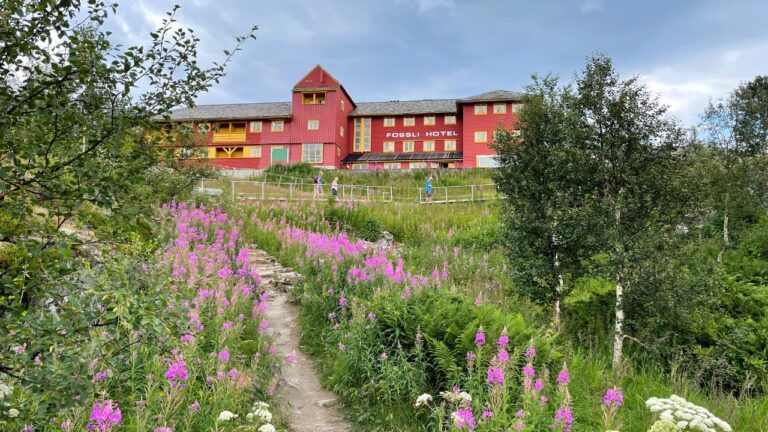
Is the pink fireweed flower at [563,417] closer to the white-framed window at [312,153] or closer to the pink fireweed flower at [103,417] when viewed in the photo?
the pink fireweed flower at [103,417]

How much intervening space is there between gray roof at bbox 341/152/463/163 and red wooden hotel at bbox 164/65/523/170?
89mm

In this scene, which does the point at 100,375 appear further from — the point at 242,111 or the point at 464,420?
the point at 242,111

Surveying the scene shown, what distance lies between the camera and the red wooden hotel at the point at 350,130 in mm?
38875

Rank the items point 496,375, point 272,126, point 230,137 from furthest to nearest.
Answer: point 230,137, point 272,126, point 496,375

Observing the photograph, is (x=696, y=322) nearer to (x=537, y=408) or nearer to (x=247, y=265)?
(x=537, y=408)

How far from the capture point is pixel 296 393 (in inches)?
221

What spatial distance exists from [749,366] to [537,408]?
5.41 metres

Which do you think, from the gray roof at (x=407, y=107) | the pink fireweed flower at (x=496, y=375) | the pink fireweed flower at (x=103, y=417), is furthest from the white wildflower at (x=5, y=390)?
the gray roof at (x=407, y=107)

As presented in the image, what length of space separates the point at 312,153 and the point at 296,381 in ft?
115

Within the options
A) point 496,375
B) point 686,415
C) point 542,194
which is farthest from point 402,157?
point 686,415

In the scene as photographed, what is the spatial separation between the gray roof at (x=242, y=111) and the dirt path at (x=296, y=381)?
111 feet

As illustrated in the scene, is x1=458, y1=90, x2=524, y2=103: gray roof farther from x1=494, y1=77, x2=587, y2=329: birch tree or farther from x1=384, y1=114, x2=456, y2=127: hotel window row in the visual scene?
x1=494, y1=77, x2=587, y2=329: birch tree

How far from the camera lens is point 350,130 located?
43812 millimetres

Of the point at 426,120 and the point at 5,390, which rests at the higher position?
the point at 426,120
